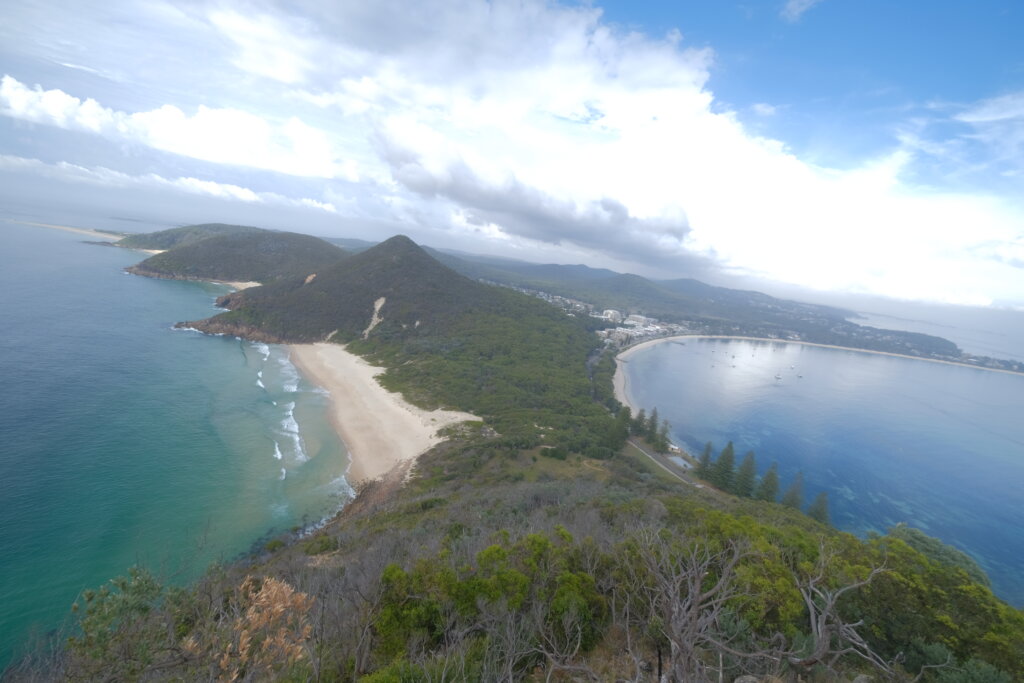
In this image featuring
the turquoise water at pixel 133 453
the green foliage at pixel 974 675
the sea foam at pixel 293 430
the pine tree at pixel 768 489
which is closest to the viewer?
the green foliage at pixel 974 675

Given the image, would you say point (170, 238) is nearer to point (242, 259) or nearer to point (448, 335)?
point (242, 259)

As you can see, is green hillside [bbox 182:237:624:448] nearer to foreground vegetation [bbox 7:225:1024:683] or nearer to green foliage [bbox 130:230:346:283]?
foreground vegetation [bbox 7:225:1024:683]

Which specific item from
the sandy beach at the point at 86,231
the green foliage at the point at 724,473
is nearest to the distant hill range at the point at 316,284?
the sandy beach at the point at 86,231

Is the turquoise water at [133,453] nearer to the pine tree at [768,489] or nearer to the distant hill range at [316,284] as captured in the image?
the distant hill range at [316,284]

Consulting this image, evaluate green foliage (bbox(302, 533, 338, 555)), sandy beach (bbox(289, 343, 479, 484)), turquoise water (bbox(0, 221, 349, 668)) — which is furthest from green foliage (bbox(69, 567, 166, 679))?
sandy beach (bbox(289, 343, 479, 484))

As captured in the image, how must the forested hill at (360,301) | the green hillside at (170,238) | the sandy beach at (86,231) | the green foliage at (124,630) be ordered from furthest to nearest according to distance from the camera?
the sandy beach at (86,231)
the green hillside at (170,238)
the forested hill at (360,301)
the green foliage at (124,630)

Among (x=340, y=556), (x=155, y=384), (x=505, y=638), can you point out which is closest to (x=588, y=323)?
(x=155, y=384)

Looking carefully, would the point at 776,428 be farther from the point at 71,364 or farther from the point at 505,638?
the point at 71,364
